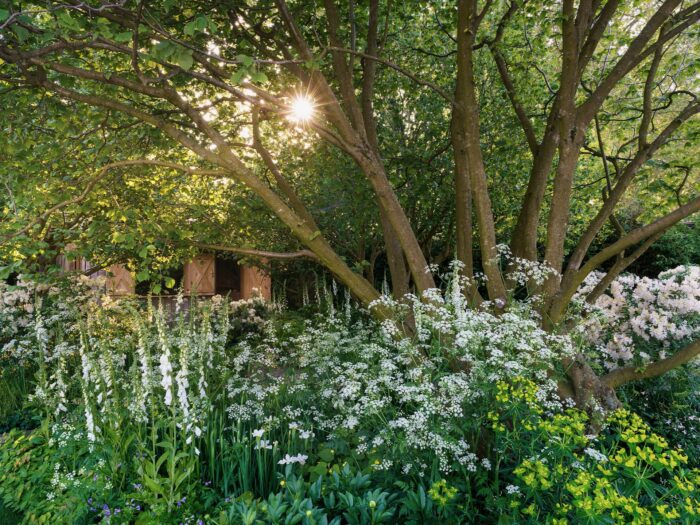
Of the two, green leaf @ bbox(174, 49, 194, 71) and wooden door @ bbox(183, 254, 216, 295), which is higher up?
wooden door @ bbox(183, 254, 216, 295)

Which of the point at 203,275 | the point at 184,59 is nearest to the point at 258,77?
the point at 184,59

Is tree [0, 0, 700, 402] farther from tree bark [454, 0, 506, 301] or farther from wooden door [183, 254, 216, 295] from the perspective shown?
wooden door [183, 254, 216, 295]

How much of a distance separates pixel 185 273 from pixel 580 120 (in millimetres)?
14959

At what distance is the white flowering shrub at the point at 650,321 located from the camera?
4828 mm

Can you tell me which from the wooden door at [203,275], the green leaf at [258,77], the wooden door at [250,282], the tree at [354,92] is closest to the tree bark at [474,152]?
the tree at [354,92]

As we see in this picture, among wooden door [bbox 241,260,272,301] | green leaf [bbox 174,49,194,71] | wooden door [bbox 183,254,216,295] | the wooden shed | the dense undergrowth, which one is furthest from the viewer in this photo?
wooden door [bbox 183,254,216,295]

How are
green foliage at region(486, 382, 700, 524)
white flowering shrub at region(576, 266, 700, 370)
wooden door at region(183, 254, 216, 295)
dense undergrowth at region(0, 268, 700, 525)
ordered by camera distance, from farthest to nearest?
wooden door at region(183, 254, 216, 295) → white flowering shrub at region(576, 266, 700, 370) → dense undergrowth at region(0, 268, 700, 525) → green foliage at region(486, 382, 700, 524)

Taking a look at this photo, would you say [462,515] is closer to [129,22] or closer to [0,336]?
[129,22]

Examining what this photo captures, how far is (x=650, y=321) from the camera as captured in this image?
4.99m

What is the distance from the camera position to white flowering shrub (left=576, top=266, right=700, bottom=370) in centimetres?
483

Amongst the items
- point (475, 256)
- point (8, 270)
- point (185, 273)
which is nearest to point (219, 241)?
point (8, 270)

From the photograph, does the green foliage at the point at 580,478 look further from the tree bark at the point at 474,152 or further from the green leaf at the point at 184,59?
the green leaf at the point at 184,59

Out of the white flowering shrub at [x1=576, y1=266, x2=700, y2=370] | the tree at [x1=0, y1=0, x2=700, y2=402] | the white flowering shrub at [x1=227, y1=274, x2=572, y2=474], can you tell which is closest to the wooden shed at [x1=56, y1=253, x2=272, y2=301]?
the tree at [x1=0, y1=0, x2=700, y2=402]

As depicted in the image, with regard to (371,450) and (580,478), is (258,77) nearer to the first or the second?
(371,450)
